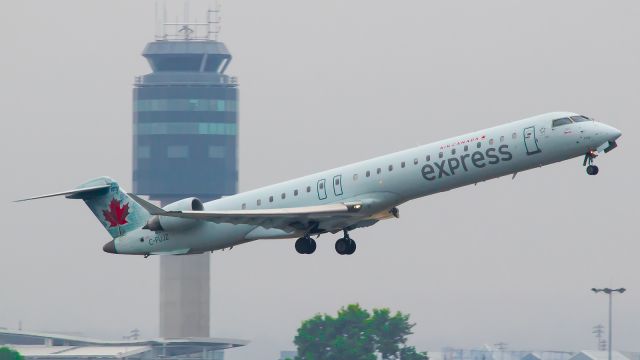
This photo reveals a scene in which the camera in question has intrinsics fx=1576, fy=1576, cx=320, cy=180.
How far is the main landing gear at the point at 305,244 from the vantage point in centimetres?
5850

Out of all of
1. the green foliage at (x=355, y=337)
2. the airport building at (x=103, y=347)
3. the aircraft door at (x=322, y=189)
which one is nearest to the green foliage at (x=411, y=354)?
the green foliage at (x=355, y=337)

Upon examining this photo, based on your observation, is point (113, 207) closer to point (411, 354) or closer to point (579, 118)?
point (579, 118)

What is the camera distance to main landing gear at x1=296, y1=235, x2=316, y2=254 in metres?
58.5

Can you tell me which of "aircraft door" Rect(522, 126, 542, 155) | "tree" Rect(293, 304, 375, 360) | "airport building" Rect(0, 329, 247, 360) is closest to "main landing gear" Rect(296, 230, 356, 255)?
"aircraft door" Rect(522, 126, 542, 155)

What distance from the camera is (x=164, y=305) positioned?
143625 millimetres

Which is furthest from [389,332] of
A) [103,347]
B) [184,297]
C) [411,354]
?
[184,297]

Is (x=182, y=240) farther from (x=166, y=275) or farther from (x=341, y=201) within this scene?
(x=166, y=275)

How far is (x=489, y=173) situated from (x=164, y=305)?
92238mm

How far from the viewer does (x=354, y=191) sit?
56.3m

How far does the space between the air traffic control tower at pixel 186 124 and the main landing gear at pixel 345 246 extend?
87.0 m

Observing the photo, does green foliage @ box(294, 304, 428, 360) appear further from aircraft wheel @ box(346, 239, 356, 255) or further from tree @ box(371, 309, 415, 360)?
aircraft wheel @ box(346, 239, 356, 255)

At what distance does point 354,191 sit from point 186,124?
309 feet

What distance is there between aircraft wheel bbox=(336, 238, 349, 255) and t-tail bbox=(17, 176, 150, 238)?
875 cm

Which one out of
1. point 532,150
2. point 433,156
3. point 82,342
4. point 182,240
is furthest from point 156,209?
point 82,342
